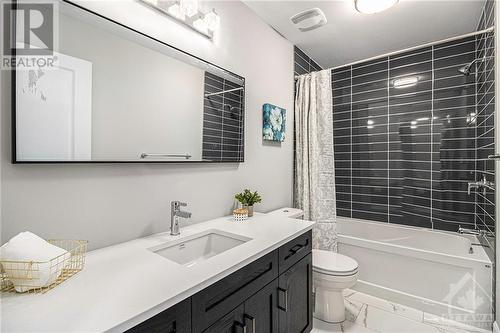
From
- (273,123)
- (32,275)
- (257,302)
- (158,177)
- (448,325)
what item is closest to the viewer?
(32,275)

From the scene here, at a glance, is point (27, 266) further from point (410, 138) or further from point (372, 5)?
point (410, 138)

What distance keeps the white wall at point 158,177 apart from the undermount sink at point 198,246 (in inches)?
6.8

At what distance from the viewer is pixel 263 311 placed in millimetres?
1201

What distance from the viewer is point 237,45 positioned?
1934mm

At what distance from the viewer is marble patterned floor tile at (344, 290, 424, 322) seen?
2020 millimetres

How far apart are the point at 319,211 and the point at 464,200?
151 cm

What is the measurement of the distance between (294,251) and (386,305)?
4.41ft

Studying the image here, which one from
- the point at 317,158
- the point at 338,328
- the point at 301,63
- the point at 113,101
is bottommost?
the point at 338,328

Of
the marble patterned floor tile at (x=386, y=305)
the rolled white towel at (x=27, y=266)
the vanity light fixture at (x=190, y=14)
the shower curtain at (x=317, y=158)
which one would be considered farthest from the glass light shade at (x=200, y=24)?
the marble patterned floor tile at (x=386, y=305)

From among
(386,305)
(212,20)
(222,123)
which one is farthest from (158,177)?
(386,305)

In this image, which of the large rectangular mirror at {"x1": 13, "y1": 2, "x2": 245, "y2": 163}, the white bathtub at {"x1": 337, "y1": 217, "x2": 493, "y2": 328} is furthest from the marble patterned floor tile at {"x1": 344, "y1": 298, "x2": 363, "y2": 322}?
the large rectangular mirror at {"x1": 13, "y1": 2, "x2": 245, "y2": 163}

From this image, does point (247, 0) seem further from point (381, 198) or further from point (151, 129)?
point (381, 198)

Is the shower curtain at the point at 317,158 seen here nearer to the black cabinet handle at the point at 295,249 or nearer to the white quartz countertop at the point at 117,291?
the black cabinet handle at the point at 295,249

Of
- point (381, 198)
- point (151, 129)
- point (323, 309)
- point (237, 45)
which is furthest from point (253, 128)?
point (381, 198)
